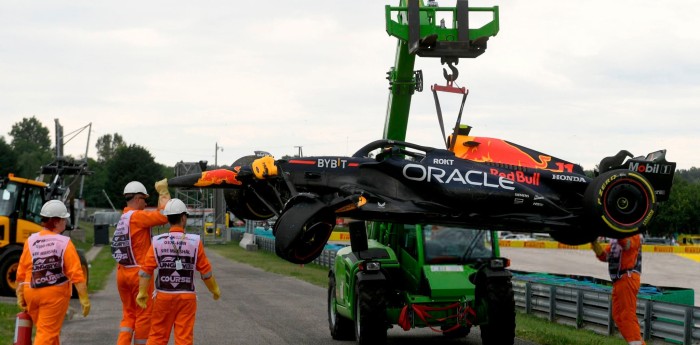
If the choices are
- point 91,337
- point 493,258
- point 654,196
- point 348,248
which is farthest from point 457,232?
point 91,337

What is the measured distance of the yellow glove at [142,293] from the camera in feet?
30.5

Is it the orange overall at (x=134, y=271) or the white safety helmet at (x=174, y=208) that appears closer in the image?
the white safety helmet at (x=174, y=208)

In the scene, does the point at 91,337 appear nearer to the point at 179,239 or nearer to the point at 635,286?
the point at 179,239

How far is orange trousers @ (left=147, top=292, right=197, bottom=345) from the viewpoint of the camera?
8961mm

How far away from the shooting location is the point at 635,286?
11195 millimetres

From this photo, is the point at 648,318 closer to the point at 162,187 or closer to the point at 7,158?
the point at 162,187

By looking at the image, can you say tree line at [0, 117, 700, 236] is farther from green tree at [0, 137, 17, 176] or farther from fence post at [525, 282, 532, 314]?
fence post at [525, 282, 532, 314]

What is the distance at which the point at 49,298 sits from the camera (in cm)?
A: 896

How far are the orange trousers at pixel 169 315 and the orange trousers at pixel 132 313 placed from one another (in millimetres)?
738

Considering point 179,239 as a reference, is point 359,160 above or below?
above

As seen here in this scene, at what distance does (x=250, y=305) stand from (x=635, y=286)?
31.8ft

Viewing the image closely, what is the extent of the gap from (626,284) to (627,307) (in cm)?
29

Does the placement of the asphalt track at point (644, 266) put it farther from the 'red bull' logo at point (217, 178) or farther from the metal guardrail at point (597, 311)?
the 'red bull' logo at point (217, 178)

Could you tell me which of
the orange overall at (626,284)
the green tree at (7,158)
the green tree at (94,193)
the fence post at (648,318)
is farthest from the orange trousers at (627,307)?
the green tree at (94,193)
